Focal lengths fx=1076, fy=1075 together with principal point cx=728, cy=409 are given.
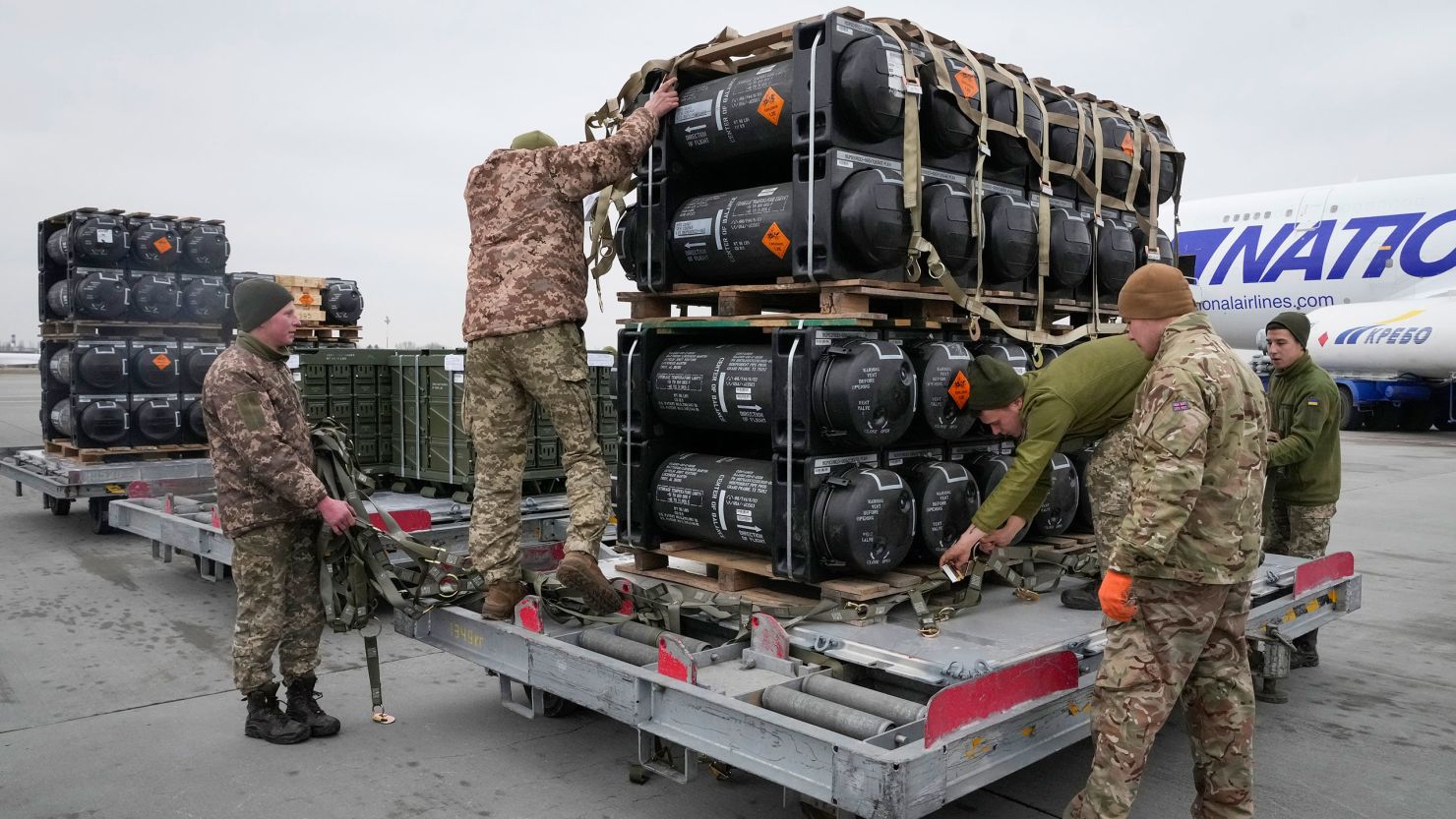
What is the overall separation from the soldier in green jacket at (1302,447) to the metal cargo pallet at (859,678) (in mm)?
1035

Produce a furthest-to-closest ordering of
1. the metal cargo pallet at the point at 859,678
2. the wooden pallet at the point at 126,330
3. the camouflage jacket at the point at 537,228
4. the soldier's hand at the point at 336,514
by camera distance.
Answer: the wooden pallet at the point at 126,330, the camouflage jacket at the point at 537,228, the soldier's hand at the point at 336,514, the metal cargo pallet at the point at 859,678

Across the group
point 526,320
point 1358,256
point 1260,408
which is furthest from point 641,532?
point 1358,256

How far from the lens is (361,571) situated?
5.07 m

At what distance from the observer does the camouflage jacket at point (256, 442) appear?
190 inches

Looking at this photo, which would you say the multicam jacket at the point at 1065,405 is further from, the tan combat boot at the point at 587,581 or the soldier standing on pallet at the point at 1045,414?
the tan combat boot at the point at 587,581

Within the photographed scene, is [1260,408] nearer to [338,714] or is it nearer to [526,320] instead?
[526,320]

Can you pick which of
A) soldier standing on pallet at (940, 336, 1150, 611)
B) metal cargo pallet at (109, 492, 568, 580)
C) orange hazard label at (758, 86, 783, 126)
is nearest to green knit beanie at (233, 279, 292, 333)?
orange hazard label at (758, 86, 783, 126)

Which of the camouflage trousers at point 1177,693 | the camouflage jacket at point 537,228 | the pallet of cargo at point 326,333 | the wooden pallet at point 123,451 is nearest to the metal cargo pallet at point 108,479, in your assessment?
the wooden pallet at point 123,451

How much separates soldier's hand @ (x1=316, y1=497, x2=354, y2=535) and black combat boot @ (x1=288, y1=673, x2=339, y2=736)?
2.70ft

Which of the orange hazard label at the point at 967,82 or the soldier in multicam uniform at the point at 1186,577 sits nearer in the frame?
the soldier in multicam uniform at the point at 1186,577

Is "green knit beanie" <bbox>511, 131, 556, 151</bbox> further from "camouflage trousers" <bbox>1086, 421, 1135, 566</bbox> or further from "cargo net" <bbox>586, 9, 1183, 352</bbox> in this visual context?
"camouflage trousers" <bbox>1086, 421, 1135, 566</bbox>

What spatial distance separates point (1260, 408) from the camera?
12.1 ft

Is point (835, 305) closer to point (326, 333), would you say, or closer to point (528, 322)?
point (528, 322)

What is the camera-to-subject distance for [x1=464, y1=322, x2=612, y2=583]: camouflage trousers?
5.06 metres
